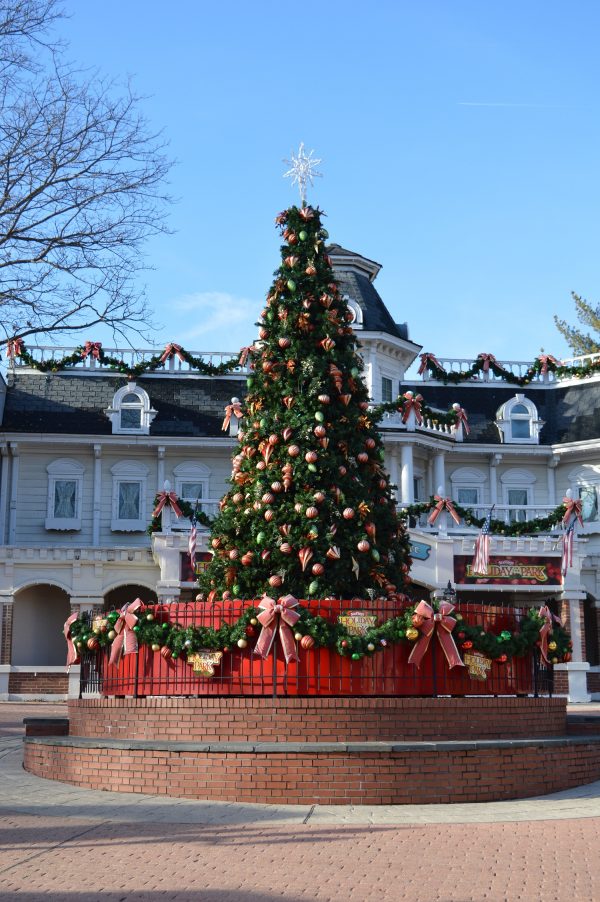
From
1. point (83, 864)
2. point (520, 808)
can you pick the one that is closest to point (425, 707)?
point (520, 808)

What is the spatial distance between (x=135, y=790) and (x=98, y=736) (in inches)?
64.3

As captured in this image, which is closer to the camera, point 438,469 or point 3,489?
point 3,489

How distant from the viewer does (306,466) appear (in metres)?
14.6

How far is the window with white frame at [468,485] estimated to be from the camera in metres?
38.6

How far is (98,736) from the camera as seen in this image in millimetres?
13539

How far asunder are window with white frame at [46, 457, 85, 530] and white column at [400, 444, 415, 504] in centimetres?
1073

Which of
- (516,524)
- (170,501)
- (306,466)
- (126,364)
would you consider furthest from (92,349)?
(306,466)

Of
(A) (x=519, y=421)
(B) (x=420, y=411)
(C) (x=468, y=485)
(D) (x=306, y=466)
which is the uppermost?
(A) (x=519, y=421)

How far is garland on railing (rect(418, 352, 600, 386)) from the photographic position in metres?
39.3

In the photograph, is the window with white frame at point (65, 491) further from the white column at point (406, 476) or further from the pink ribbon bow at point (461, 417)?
the pink ribbon bow at point (461, 417)

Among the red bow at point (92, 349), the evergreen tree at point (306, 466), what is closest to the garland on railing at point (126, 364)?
the red bow at point (92, 349)

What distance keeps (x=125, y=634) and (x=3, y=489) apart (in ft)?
74.4

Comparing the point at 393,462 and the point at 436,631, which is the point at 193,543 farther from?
the point at 436,631

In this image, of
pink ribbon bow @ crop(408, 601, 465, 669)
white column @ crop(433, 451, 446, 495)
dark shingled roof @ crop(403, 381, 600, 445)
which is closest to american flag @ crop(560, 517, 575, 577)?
white column @ crop(433, 451, 446, 495)
